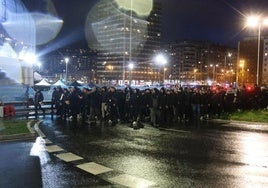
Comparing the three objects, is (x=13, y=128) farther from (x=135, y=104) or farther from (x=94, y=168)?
(x=94, y=168)

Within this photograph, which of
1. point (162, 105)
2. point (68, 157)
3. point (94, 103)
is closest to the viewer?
point (68, 157)

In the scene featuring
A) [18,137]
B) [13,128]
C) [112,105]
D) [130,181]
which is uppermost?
[112,105]

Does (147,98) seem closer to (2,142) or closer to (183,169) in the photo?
(2,142)

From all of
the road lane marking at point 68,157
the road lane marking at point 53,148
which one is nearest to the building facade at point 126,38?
the road lane marking at point 53,148

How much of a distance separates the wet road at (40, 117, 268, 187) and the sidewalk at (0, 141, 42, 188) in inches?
10.5

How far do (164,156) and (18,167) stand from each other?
4.14 m

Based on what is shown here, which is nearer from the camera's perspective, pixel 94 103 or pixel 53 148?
pixel 53 148

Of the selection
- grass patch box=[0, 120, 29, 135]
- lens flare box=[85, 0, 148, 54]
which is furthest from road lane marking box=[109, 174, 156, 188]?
lens flare box=[85, 0, 148, 54]

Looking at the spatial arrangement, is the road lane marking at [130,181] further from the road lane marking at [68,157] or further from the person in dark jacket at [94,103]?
the person in dark jacket at [94,103]

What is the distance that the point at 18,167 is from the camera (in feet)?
30.4

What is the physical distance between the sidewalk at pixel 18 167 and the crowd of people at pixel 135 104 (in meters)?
7.53

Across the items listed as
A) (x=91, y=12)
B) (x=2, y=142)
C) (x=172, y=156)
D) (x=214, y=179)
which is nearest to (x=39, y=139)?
(x=2, y=142)

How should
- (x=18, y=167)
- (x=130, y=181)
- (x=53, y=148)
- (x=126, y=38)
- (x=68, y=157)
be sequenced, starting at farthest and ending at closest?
(x=126, y=38), (x=53, y=148), (x=68, y=157), (x=18, y=167), (x=130, y=181)

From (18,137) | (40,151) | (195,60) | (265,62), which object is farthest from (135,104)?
(195,60)
